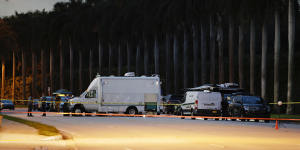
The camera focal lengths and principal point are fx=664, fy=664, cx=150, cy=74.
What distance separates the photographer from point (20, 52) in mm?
145500

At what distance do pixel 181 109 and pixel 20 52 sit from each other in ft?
327

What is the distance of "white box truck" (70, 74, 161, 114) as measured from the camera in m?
52.4

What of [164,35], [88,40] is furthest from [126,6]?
[88,40]

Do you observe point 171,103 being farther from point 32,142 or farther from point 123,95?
point 32,142

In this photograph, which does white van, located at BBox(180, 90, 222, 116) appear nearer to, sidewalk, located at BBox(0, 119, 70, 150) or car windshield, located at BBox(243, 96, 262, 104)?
car windshield, located at BBox(243, 96, 262, 104)

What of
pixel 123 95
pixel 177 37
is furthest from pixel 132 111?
pixel 177 37

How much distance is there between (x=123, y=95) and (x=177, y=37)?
3702 cm

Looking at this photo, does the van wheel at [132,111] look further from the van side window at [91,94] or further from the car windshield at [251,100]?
the car windshield at [251,100]

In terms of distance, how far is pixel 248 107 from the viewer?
43938 millimetres

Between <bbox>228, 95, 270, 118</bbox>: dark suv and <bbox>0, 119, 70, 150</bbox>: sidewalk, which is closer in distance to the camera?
<bbox>0, 119, 70, 150</bbox>: sidewalk

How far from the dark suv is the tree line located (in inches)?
438

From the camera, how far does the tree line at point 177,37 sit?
61500 millimetres

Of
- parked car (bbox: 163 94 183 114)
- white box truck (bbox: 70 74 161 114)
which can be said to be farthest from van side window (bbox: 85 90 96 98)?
parked car (bbox: 163 94 183 114)

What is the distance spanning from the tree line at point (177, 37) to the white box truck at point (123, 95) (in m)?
7.38
